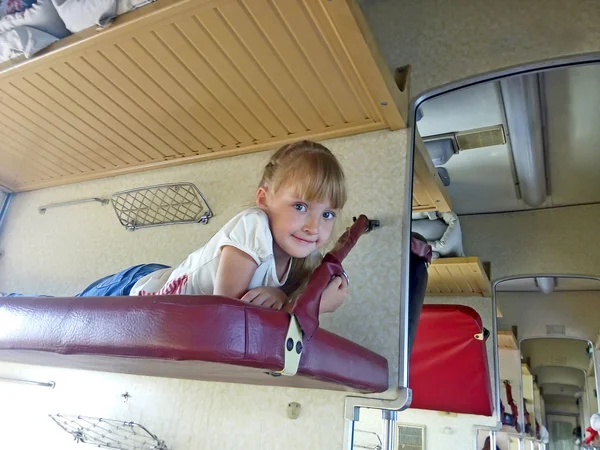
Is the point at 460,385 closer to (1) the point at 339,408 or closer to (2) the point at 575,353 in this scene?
(2) the point at 575,353

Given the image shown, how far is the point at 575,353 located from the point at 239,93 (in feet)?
3.87

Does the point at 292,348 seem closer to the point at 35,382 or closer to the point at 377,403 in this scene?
the point at 377,403

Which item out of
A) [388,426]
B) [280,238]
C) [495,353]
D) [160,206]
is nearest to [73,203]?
[160,206]

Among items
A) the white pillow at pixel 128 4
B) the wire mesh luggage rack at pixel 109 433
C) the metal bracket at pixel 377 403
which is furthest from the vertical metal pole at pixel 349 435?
the white pillow at pixel 128 4

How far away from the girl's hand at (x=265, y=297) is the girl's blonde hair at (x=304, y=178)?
105mm

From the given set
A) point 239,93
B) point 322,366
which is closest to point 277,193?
point 322,366

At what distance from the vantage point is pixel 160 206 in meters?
1.35

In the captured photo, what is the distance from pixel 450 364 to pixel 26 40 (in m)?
1.31

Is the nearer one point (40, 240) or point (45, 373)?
point (45, 373)

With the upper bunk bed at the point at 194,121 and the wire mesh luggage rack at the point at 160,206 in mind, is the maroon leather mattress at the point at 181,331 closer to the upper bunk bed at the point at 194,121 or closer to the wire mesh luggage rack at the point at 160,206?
the upper bunk bed at the point at 194,121

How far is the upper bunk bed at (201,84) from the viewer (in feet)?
2.57

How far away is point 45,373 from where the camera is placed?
1.31m

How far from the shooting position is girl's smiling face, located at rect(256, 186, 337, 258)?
0.68 metres

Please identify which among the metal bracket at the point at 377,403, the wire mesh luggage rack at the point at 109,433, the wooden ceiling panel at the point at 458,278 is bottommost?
the wire mesh luggage rack at the point at 109,433
